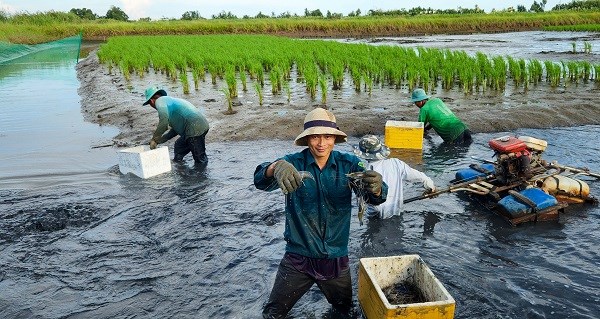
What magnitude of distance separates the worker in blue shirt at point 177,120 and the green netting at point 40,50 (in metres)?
17.2

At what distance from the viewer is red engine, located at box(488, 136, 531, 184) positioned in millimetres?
4883

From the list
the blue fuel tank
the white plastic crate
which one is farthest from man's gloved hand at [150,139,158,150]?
the blue fuel tank

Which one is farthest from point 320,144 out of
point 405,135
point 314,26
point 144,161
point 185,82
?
point 314,26

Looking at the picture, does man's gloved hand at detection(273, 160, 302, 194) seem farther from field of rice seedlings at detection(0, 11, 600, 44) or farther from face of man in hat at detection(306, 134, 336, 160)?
field of rice seedlings at detection(0, 11, 600, 44)

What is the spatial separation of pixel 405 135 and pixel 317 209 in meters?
4.87

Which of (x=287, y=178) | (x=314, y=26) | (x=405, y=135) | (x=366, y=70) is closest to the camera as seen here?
(x=287, y=178)

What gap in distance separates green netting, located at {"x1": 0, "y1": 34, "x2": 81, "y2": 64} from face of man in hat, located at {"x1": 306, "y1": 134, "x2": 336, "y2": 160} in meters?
21.6

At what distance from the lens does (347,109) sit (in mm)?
10328

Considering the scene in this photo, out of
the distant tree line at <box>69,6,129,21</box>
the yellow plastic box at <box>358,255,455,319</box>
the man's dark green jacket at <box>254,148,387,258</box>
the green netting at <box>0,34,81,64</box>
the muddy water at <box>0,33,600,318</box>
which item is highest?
the distant tree line at <box>69,6,129,21</box>

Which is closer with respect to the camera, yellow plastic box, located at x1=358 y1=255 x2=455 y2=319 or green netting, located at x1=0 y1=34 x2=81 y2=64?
yellow plastic box, located at x1=358 y1=255 x2=455 y2=319

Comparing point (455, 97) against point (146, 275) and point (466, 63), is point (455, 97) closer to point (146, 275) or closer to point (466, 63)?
point (466, 63)

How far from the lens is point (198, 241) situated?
4691mm

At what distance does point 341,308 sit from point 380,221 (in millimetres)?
1971

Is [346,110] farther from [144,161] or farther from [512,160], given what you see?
[512,160]
